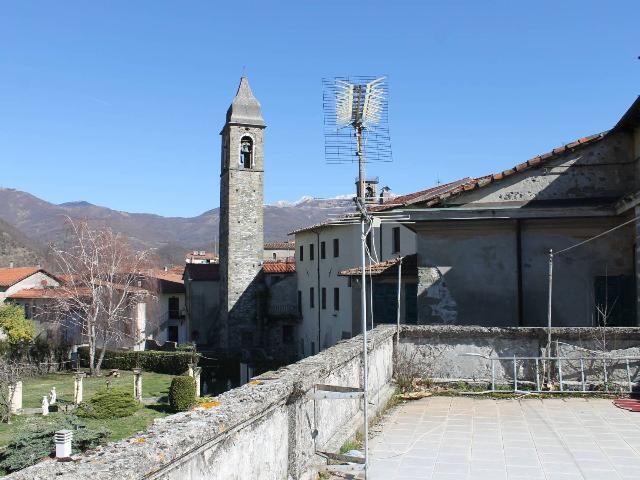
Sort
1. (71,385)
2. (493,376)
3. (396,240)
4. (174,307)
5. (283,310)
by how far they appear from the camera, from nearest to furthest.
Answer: (493,376), (396,240), (71,385), (283,310), (174,307)

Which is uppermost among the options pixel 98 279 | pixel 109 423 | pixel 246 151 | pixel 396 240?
pixel 246 151

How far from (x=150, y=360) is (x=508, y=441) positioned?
37581 millimetres

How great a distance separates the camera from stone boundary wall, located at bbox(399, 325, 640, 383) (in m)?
11.5

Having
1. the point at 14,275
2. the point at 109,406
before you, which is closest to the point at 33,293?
the point at 14,275

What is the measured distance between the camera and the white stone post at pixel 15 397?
2714 cm

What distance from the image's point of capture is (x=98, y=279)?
42188 mm

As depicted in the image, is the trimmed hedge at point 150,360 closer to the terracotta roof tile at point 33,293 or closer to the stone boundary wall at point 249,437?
the terracotta roof tile at point 33,293

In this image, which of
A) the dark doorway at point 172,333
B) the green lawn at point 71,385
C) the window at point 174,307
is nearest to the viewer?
the green lawn at point 71,385

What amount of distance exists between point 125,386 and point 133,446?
34745 mm

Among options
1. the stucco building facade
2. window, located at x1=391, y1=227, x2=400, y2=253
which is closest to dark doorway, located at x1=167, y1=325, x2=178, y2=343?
window, located at x1=391, y1=227, x2=400, y2=253

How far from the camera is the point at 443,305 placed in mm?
15391

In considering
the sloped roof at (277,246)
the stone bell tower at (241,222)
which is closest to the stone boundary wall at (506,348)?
the stone bell tower at (241,222)

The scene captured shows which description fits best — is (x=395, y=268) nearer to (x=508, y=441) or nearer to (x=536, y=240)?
(x=536, y=240)

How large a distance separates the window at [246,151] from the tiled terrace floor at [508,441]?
1542 inches
